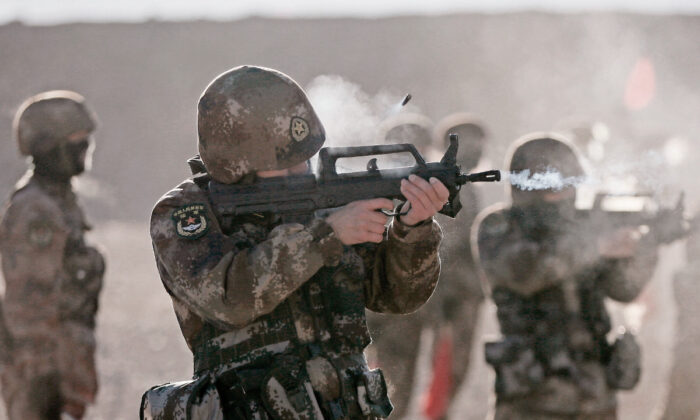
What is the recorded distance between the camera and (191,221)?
324cm

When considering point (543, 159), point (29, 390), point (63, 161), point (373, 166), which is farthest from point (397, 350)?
point (373, 166)

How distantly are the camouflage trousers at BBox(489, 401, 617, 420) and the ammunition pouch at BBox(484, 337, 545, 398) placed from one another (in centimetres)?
8

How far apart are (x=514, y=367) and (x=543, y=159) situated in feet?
3.90

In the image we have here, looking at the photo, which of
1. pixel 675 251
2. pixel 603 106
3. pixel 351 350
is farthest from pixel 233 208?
pixel 603 106

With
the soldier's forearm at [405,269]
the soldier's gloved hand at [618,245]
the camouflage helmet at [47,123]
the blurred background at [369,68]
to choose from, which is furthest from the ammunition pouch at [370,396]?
the blurred background at [369,68]

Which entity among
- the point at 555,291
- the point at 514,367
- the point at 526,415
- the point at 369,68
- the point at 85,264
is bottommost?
the point at 526,415

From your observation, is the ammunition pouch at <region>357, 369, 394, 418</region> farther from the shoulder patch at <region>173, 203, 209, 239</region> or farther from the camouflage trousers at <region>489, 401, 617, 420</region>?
the camouflage trousers at <region>489, 401, 617, 420</region>

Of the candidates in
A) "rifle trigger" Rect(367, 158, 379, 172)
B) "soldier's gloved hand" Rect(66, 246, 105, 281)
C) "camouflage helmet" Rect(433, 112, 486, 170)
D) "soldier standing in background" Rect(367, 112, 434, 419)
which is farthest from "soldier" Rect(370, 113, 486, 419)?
"rifle trigger" Rect(367, 158, 379, 172)

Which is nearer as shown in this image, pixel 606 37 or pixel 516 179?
pixel 516 179

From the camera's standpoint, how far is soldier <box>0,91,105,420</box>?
646 centimetres

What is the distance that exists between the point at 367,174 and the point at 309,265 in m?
0.41

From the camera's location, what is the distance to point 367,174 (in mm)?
3404

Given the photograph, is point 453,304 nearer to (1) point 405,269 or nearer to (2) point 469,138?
(2) point 469,138

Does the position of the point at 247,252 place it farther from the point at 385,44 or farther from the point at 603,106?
the point at 385,44
